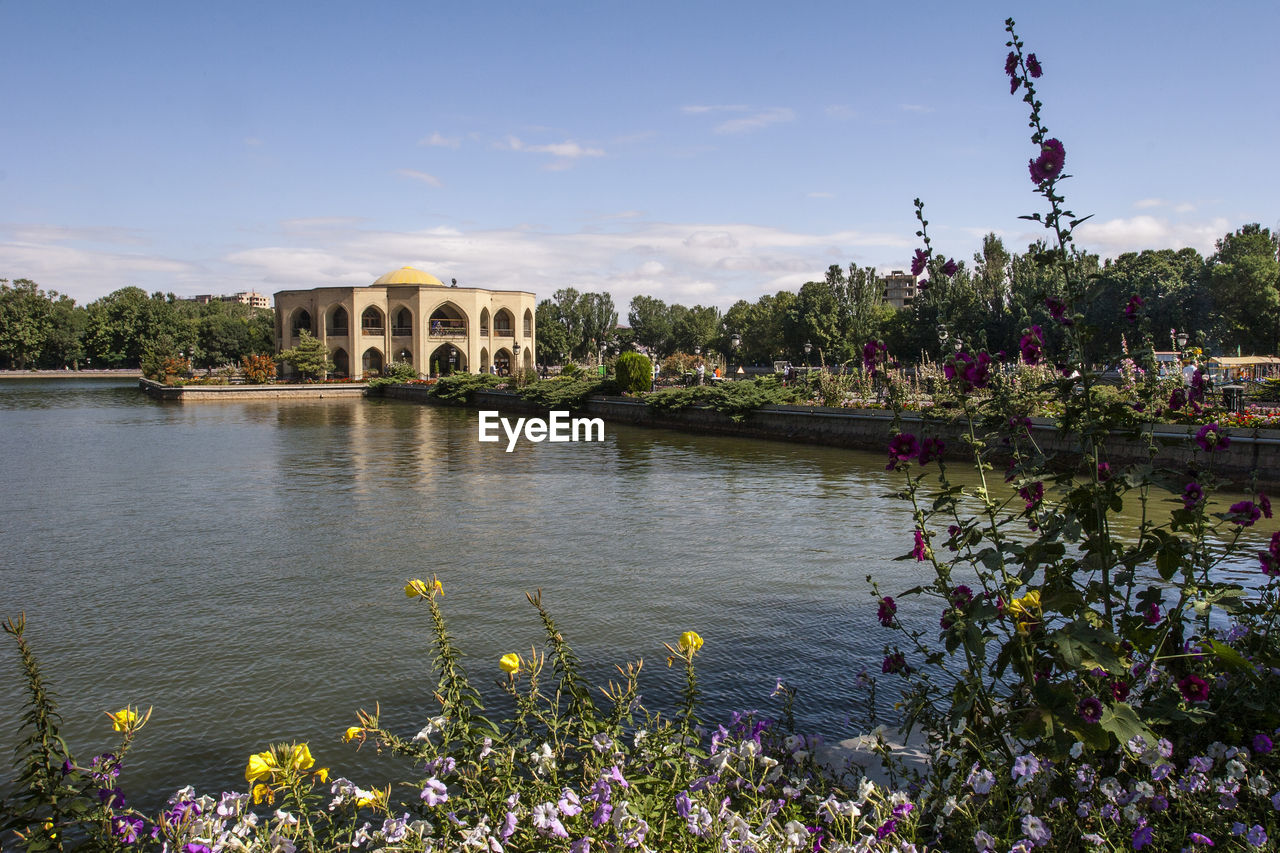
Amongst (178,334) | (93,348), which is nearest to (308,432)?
(178,334)

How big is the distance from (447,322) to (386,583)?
164ft

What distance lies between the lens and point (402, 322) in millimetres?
55250

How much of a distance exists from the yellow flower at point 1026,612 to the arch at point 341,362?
182 feet

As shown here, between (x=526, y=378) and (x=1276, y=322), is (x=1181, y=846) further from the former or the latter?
(x=1276, y=322)

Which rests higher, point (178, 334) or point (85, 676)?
point (178, 334)

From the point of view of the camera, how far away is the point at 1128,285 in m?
31.0

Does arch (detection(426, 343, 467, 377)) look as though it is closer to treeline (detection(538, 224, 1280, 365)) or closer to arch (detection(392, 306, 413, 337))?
arch (detection(392, 306, 413, 337))

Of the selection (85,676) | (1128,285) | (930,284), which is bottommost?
(85,676)

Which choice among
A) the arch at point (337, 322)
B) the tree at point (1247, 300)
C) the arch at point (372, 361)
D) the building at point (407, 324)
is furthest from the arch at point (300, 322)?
the tree at point (1247, 300)

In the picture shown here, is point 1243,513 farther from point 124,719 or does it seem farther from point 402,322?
point 402,322

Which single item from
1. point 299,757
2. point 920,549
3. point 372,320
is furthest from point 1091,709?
point 372,320

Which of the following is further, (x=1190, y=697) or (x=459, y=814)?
(x=459, y=814)

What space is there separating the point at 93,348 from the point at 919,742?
8446cm

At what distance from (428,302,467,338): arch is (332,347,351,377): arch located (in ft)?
19.1
